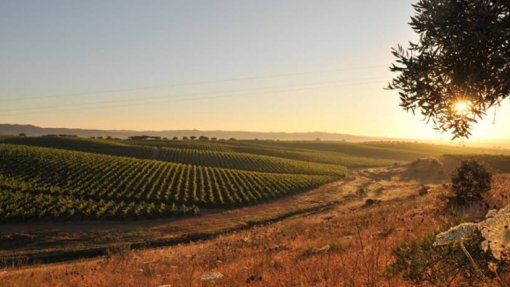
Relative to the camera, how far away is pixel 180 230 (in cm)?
3678

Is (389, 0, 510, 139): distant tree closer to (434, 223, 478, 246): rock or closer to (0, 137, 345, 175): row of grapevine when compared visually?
(434, 223, 478, 246): rock

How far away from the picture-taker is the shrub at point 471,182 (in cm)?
1983

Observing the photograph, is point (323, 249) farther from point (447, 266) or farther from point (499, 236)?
point (499, 236)

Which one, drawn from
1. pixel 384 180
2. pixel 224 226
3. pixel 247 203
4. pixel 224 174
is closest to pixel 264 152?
pixel 384 180

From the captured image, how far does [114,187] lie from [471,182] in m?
43.0

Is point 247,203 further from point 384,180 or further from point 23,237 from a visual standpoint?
point 384,180

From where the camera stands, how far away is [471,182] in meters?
20.2

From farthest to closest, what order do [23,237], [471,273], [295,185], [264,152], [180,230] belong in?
[264,152]
[295,185]
[180,230]
[23,237]
[471,273]

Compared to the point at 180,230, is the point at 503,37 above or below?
above

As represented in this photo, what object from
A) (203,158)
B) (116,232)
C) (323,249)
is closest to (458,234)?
(323,249)

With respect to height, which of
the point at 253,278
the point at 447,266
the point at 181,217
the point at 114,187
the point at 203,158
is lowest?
the point at 181,217

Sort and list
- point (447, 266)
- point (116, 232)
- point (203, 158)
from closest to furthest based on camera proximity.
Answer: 1. point (447, 266)
2. point (116, 232)
3. point (203, 158)

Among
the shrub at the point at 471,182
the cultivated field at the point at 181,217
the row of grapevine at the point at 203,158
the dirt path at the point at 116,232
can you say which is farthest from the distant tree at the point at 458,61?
the row of grapevine at the point at 203,158

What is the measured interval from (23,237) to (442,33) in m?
33.7
